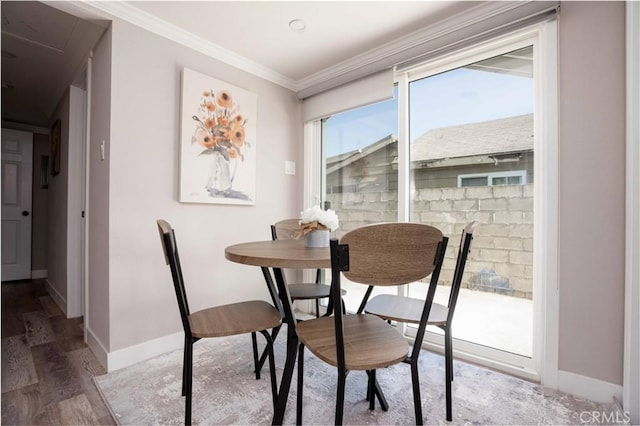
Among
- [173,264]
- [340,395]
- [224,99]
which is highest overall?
[224,99]

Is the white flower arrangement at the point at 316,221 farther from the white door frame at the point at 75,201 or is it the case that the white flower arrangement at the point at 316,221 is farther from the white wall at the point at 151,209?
the white door frame at the point at 75,201

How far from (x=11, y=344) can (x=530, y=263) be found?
3.64m

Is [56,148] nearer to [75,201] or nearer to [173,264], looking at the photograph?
[75,201]

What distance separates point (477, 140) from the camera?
2.10 m

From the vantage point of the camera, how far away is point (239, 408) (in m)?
1.51

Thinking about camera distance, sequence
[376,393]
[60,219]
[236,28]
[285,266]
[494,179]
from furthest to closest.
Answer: [60,219] < [236,28] < [494,179] < [376,393] < [285,266]

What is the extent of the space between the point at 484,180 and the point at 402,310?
42.9 inches

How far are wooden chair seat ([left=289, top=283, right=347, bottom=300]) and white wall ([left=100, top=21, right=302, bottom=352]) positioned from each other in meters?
0.76

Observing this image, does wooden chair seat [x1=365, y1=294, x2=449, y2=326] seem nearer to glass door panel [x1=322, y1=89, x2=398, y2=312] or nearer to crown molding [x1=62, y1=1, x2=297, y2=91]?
glass door panel [x1=322, y1=89, x2=398, y2=312]

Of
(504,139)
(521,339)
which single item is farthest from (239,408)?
(504,139)

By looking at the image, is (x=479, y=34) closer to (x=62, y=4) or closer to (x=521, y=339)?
(x=521, y=339)

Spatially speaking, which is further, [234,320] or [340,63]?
[340,63]

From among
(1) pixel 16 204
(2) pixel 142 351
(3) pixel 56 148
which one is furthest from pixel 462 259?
A: (1) pixel 16 204

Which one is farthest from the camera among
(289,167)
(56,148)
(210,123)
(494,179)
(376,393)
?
(56,148)
